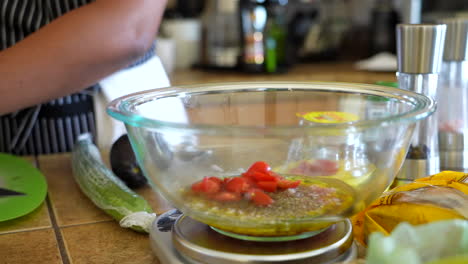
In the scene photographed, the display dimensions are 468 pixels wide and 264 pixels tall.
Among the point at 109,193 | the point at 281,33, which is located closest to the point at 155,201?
the point at 109,193

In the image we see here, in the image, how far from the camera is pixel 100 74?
2.99 feet

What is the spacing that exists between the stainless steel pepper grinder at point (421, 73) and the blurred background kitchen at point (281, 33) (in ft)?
4.34

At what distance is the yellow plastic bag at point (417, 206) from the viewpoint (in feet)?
1.56

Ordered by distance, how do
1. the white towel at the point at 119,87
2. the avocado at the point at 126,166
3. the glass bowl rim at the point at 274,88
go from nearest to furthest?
the glass bowl rim at the point at 274,88 < the avocado at the point at 126,166 < the white towel at the point at 119,87

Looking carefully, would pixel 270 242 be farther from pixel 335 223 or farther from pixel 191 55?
pixel 191 55

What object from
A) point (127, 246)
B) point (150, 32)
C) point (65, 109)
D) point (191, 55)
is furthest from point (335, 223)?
point (191, 55)

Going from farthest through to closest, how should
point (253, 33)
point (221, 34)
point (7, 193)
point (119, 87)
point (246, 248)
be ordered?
point (221, 34) < point (253, 33) < point (119, 87) < point (7, 193) < point (246, 248)

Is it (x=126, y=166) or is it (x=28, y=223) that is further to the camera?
(x=126, y=166)

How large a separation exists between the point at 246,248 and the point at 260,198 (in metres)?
0.05

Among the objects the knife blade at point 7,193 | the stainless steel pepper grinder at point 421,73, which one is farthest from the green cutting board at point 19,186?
the stainless steel pepper grinder at point 421,73

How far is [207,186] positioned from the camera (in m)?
0.48

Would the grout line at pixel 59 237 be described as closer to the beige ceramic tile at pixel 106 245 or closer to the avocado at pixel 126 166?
the beige ceramic tile at pixel 106 245

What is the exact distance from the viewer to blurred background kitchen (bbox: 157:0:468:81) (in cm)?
208

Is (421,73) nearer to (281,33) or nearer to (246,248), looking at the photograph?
(246,248)
